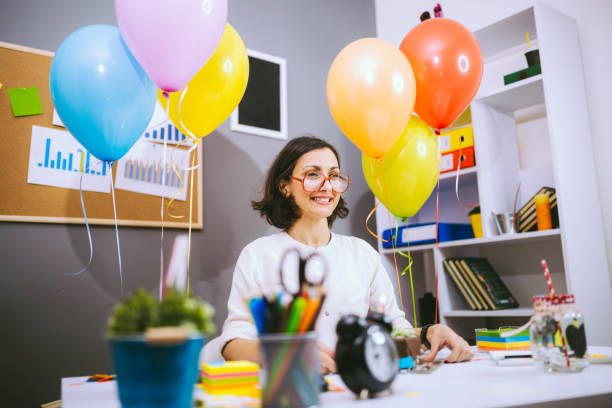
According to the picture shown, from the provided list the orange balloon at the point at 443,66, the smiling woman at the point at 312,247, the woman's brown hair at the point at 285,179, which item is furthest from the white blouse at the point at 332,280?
the orange balloon at the point at 443,66

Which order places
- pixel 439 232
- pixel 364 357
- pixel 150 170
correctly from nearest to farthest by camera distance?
1. pixel 364 357
2. pixel 150 170
3. pixel 439 232

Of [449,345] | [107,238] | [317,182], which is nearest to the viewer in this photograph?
[449,345]

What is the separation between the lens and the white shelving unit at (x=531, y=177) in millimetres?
1943

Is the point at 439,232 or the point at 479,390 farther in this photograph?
the point at 439,232

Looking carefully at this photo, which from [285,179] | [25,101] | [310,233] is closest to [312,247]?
[310,233]

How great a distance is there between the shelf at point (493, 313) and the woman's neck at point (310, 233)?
95cm

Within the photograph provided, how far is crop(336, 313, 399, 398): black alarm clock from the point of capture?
72cm

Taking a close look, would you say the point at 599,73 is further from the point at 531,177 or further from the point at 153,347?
the point at 153,347

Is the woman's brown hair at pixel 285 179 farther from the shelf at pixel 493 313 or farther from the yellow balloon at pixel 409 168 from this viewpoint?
the shelf at pixel 493 313

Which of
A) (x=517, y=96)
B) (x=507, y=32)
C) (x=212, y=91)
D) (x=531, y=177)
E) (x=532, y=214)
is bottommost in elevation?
(x=532, y=214)

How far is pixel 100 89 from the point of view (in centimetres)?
130

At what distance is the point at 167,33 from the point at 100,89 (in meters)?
0.25

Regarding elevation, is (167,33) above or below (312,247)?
above

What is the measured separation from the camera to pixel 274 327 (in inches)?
25.3
